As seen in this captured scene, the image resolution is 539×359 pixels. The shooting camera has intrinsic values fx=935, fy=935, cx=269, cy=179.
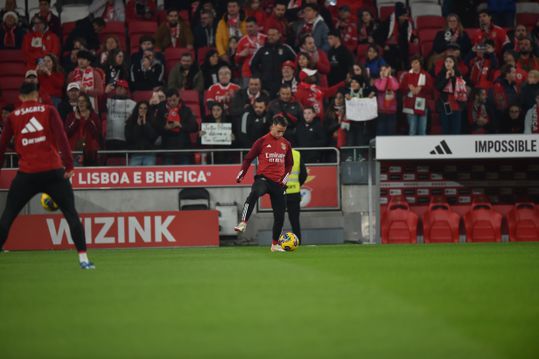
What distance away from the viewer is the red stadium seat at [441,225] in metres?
20.0

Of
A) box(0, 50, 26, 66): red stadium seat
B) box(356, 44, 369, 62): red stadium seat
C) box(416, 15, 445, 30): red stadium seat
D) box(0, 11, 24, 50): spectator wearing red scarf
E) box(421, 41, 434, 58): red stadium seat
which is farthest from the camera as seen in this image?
box(416, 15, 445, 30): red stadium seat

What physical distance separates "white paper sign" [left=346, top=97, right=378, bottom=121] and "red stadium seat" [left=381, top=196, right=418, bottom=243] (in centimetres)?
209

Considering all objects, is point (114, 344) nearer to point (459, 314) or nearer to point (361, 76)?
point (459, 314)

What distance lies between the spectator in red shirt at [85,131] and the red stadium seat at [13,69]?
3232 millimetres

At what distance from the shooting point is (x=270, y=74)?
69.6 feet

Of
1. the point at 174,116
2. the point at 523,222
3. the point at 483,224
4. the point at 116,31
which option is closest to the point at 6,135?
the point at 174,116

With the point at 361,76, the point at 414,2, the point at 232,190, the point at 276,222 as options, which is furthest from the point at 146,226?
the point at 414,2

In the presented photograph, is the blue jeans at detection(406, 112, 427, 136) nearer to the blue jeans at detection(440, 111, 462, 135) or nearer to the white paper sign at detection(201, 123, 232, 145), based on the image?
the blue jeans at detection(440, 111, 462, 135)

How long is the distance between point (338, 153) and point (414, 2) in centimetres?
761

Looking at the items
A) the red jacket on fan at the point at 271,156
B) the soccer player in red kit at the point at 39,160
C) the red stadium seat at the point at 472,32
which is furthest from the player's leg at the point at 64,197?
the red stadium seat at the point at 472,32

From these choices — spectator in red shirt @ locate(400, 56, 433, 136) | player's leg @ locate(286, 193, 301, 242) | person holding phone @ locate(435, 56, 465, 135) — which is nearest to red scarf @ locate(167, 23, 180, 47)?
spectator in red shirt @ locate(400, 56, 433, 136)

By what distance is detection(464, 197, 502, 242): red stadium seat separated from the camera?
789 inches

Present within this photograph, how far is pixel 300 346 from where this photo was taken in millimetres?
5980

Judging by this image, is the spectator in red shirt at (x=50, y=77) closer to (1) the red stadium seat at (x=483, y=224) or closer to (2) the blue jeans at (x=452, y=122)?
(2) the blue jeans at (x=452, y=122)
